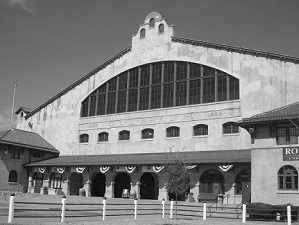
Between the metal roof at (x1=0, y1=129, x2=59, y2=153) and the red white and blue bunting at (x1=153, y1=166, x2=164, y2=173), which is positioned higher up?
the metal roof at (x1=0, y1=129, x2=59, y2=153)

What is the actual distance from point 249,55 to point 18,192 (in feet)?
97.8

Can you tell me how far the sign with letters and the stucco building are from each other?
1452 mm

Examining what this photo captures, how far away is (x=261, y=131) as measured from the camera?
30344mm

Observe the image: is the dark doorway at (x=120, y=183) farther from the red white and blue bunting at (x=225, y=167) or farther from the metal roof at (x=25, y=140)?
the red white and blue bunting at (x=225, y=167)

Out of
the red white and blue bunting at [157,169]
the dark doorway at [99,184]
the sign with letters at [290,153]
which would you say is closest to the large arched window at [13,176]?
the dark doorway at [99,184]

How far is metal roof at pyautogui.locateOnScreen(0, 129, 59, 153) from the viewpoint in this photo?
1876 inches

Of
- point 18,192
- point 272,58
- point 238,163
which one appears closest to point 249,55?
point 272,58

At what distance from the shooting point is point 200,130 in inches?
1644

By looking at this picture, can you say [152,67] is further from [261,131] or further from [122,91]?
[261,131]

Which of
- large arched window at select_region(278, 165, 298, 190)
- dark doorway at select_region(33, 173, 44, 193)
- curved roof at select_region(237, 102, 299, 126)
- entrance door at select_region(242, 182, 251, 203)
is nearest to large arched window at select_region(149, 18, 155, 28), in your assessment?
curved roof at select_region(237, 102, 299, 126)

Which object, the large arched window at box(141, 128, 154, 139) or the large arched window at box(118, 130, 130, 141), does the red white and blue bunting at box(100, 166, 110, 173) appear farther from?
the large arched window at box(141, 128, 154, 139)

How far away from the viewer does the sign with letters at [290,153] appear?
28.0 metres

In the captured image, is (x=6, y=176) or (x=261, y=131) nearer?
(x=261, y=131)

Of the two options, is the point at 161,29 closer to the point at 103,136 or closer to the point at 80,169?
the point at 103,136
